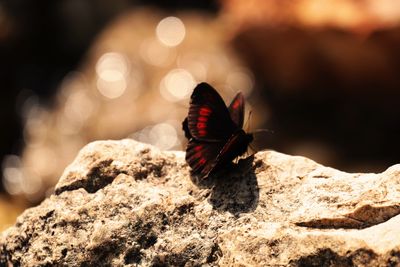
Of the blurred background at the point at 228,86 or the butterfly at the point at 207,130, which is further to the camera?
the blurred background at the point at 228,86

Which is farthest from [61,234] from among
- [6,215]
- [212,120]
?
[6,215]

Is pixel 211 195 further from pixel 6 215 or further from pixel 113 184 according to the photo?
pixel 6 215

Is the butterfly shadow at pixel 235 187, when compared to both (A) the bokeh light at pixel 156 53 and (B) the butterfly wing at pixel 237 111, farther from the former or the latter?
(A) the bokeh light at pixel 156 53

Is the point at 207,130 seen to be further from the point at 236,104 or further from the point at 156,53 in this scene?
the point at 156,53

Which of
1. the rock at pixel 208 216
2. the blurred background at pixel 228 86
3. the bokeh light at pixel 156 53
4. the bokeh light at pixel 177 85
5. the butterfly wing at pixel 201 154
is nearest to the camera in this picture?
the rock at pixel 208 216

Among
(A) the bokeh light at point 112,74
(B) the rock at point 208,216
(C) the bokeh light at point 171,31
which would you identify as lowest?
(B) the rock at point 208,216

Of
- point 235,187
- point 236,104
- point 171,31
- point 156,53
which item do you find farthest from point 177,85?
point 235,187

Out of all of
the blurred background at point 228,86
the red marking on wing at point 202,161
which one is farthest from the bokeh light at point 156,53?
the red marking on wing at point 202,161
